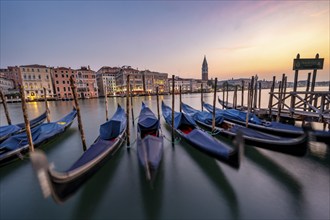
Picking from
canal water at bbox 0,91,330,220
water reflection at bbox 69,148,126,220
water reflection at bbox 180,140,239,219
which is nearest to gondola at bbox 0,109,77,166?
canal water at bbox 0,91,330,220

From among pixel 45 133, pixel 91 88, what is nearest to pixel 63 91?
pixel 91 88

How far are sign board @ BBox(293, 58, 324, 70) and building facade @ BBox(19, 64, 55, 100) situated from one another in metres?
44.9

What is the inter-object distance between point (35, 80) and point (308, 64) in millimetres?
46969

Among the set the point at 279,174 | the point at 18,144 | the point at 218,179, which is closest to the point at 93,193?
the point at 218,179

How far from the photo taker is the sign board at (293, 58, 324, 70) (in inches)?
290

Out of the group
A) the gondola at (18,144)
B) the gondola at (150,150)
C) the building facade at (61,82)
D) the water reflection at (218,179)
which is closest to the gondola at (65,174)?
the gondola at (150,150)

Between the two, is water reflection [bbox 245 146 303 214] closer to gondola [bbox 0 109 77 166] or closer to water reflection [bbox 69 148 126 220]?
water reflection [bbox 69 148 126 220]

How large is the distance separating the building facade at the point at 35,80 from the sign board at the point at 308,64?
4489cm

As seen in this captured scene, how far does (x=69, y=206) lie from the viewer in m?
3.11

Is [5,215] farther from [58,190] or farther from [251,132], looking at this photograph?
[251,132]

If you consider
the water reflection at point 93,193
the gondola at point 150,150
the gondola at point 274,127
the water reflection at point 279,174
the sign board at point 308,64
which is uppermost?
the sign board at point 308,64

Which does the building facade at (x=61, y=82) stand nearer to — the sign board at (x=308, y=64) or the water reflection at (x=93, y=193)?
the water reflection at (x=93, y=193)

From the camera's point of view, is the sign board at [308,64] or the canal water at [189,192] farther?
the sign board at [308,64]

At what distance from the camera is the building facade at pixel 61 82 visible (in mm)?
34906
